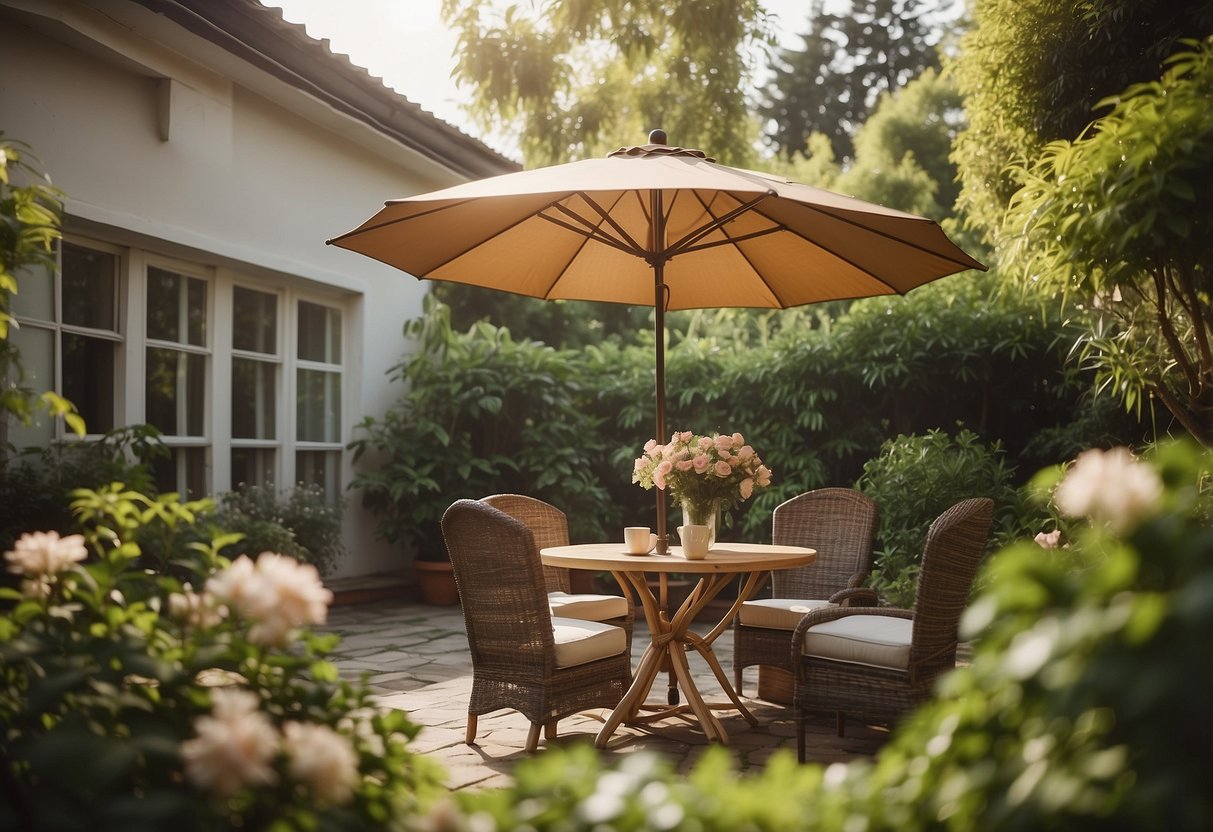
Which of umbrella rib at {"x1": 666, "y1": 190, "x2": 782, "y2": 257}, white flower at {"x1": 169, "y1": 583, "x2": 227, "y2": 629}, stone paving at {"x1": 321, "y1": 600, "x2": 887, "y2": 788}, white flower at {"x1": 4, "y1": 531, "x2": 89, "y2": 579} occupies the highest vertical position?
umbrella rib at {"x1": 666, "y1": 190, "x2": 782, "y2": 257}

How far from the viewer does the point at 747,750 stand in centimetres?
403

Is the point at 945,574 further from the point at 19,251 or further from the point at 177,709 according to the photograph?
the point at 19,251

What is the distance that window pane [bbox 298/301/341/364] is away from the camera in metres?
7.78

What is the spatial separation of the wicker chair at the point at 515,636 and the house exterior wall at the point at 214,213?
2.50 meters

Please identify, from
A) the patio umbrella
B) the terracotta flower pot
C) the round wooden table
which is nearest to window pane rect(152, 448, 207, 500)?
the terracotta flower pot

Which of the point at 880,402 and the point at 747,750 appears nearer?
the point at 747,750

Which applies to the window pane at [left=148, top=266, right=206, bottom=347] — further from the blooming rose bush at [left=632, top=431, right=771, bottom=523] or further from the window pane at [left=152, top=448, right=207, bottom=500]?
the blooming rose bush at [left=632, top=431, right=771, bottom=523]

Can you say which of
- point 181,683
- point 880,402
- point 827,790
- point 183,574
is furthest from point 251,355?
point 827,790

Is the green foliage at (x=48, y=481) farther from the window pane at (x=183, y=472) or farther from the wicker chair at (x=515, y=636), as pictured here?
the wicker chair at (x=515, y=636)

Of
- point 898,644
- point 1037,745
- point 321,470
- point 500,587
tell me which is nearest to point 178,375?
point 321,470

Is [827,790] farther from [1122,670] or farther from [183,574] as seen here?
[183,574]

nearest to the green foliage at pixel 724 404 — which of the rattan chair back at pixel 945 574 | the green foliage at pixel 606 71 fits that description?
the rattan chair back at pixel 945 574

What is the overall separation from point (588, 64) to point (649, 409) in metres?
6.20

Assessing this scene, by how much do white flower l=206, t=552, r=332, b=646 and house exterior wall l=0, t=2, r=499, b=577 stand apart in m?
3.49
